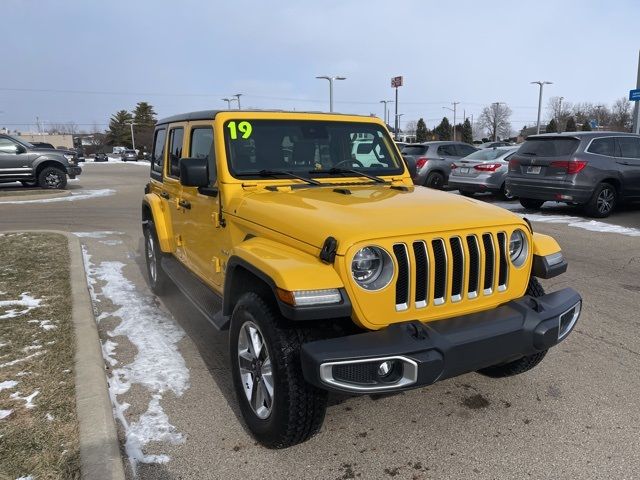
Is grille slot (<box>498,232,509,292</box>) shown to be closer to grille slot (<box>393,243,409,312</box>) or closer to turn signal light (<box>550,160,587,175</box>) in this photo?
grille slot (<box>393,243,409,312</box>)

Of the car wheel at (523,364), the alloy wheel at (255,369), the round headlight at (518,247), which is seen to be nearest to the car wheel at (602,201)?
the car wheel at (523,364)

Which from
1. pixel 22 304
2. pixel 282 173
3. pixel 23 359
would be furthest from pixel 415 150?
pixel 23 359

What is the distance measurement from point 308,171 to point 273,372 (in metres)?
1.80

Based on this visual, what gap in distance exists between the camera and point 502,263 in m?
2.99

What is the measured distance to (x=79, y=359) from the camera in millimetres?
3732

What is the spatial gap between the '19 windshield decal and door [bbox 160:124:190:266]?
0.96 meters

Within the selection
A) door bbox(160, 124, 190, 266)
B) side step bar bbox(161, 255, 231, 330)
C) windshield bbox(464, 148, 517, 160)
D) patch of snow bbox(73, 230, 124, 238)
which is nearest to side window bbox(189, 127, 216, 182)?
door bbox(160, 124, 190, 266)

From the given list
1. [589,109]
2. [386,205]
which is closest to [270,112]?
[386,205]

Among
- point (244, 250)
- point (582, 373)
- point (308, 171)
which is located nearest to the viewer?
point (244, 250)

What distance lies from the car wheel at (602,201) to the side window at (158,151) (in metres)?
8.28

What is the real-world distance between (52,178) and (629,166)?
16294 mm

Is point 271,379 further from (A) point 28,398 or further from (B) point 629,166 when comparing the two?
(B) point 629,166

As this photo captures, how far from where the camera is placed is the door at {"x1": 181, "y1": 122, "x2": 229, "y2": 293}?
3764mm

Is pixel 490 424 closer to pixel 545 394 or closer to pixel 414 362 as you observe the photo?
pixel 545 394
